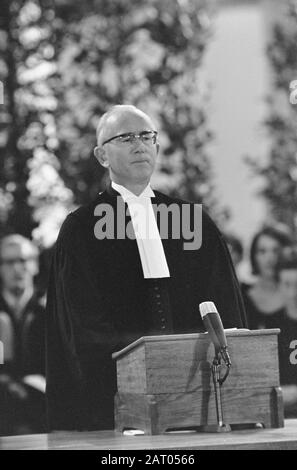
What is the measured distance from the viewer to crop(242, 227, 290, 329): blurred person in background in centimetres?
691

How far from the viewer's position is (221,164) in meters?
13.7

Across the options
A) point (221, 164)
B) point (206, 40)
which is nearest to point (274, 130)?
point (206, 40)

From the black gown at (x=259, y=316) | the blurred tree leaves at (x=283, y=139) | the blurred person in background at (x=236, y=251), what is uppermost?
the blurred tree leaves at (x=283, y=139)

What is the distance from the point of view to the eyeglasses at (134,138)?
4281 millimetres

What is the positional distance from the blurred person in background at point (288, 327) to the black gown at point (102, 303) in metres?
2.10
